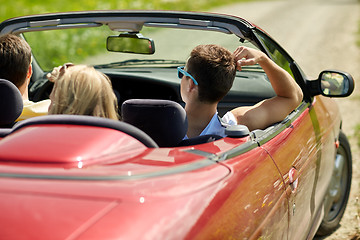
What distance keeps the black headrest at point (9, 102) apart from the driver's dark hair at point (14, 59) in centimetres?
53

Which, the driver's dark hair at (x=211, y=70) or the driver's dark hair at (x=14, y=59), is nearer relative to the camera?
the driver's dark hair at (x=211, y=70)

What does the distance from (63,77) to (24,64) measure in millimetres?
920

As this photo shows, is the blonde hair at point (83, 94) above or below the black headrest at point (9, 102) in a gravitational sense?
above

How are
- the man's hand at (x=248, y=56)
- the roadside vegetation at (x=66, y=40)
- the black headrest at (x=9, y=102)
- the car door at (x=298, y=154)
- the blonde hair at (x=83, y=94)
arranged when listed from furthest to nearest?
the roadside vegetation at (x=66, y=40) → the man's hand at (x=248, y=56) → the car door at (x=298, y=154) → the black headrest at (x=9, y=102) → the blonde hair at (x=83, y=94)

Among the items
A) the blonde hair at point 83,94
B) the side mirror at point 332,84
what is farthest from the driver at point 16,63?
the side mirror at point 332,84

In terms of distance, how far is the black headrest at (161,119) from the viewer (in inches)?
97.5

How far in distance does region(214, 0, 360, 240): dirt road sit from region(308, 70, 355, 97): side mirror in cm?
114

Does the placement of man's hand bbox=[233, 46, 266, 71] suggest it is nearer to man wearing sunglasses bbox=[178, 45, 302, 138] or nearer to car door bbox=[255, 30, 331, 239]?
man wearing sunglasses bbox=[178, 45, 302, 138]

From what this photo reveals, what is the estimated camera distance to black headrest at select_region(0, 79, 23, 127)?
2643 mm

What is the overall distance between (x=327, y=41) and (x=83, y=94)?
15110 millimetres

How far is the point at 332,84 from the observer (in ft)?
→ 12.1

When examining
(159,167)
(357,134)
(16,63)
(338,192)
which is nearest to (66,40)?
(357,134)

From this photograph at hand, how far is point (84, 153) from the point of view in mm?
2031

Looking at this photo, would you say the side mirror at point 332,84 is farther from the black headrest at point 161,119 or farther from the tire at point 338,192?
the black headrest at point 161,119
